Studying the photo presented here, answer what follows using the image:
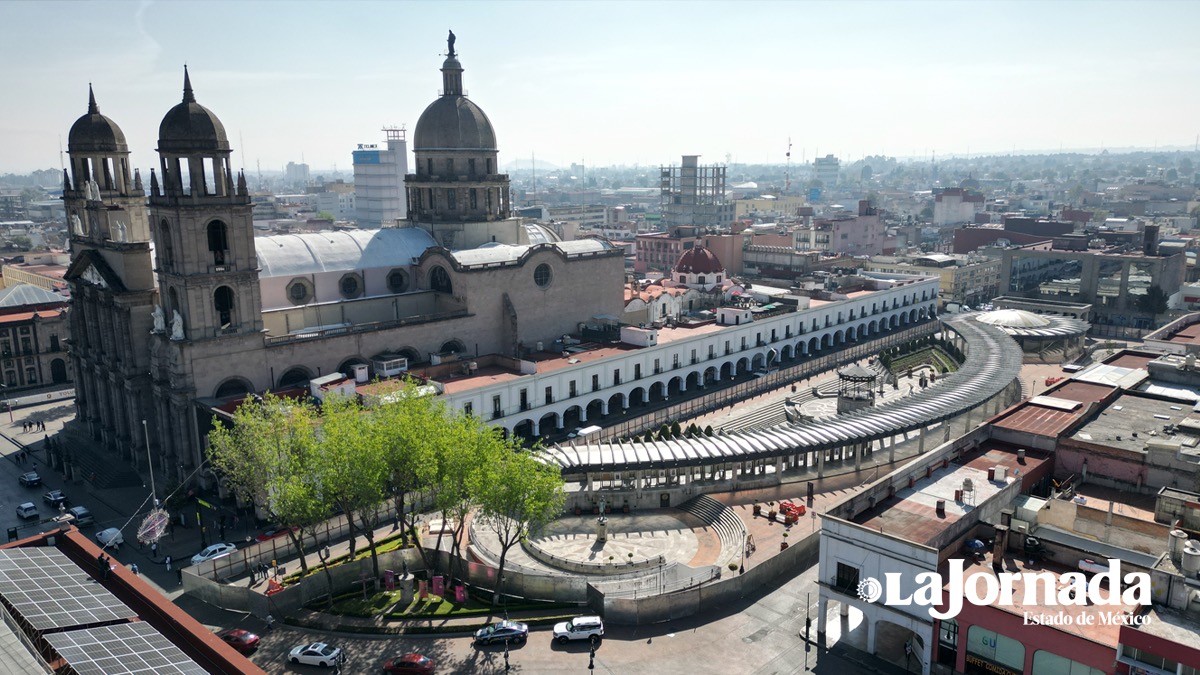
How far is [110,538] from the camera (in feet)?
158

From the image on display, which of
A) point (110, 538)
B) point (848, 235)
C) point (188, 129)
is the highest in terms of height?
point (188, 129)

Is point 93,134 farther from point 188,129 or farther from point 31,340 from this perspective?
point 31,340

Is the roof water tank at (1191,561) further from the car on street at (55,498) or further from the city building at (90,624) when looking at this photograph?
the car on street at (55,498)

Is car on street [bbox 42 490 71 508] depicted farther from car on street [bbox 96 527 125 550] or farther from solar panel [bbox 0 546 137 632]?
solar panel [bbox 0 546 137 632]

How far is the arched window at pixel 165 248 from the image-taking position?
185 feet

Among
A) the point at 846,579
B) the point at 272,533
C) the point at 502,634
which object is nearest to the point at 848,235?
the point at 846,579

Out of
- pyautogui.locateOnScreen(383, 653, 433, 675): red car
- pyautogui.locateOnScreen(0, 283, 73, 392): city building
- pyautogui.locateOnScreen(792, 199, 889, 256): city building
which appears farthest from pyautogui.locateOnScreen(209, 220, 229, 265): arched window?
pyautogui.locateOnScreen(792, 199, 889, 256): city building

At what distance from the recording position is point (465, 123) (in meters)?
78.7

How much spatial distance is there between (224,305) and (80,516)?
53.5 feet

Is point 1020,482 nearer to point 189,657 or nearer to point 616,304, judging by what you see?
point 189,657

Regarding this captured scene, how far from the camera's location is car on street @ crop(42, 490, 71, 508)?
54688 mm

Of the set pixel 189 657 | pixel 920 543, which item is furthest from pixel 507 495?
pixel 920 543

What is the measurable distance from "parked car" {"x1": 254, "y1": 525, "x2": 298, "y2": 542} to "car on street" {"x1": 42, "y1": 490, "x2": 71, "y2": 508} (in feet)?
55.4

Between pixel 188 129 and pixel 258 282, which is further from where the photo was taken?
pixel 258 282
